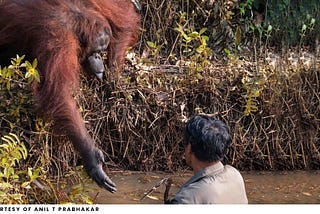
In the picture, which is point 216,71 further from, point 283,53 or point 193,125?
point 193,125

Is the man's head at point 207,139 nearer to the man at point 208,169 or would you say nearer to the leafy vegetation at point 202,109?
the man at point 208,169

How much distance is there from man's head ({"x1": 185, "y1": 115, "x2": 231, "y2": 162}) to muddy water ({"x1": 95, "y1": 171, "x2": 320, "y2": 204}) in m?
2.28

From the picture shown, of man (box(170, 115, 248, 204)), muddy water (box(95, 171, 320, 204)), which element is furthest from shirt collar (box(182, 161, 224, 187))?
muddy water (box(95, 171, 320, 204))

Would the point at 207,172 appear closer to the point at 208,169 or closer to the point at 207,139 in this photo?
the point at 208,169

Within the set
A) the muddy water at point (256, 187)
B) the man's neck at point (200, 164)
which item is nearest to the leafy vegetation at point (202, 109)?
the muddy water at point (256, 187)

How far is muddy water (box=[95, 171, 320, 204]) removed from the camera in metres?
5.32

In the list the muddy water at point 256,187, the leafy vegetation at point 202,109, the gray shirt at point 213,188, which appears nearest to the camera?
the gray shirt at point 213,188

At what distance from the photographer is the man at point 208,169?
285 cm

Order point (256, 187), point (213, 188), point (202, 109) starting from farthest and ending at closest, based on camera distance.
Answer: point (202, 109) < point (256, 187) < point (213, 188)

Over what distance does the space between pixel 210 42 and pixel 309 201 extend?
2.37m

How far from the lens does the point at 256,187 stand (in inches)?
222

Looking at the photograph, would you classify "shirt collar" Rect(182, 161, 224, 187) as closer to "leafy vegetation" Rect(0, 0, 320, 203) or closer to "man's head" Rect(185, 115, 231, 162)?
"man's head" Rect(185, 115, 231, 162)

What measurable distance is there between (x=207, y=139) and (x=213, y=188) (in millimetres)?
207

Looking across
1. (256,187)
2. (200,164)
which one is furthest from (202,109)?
(200,164)
